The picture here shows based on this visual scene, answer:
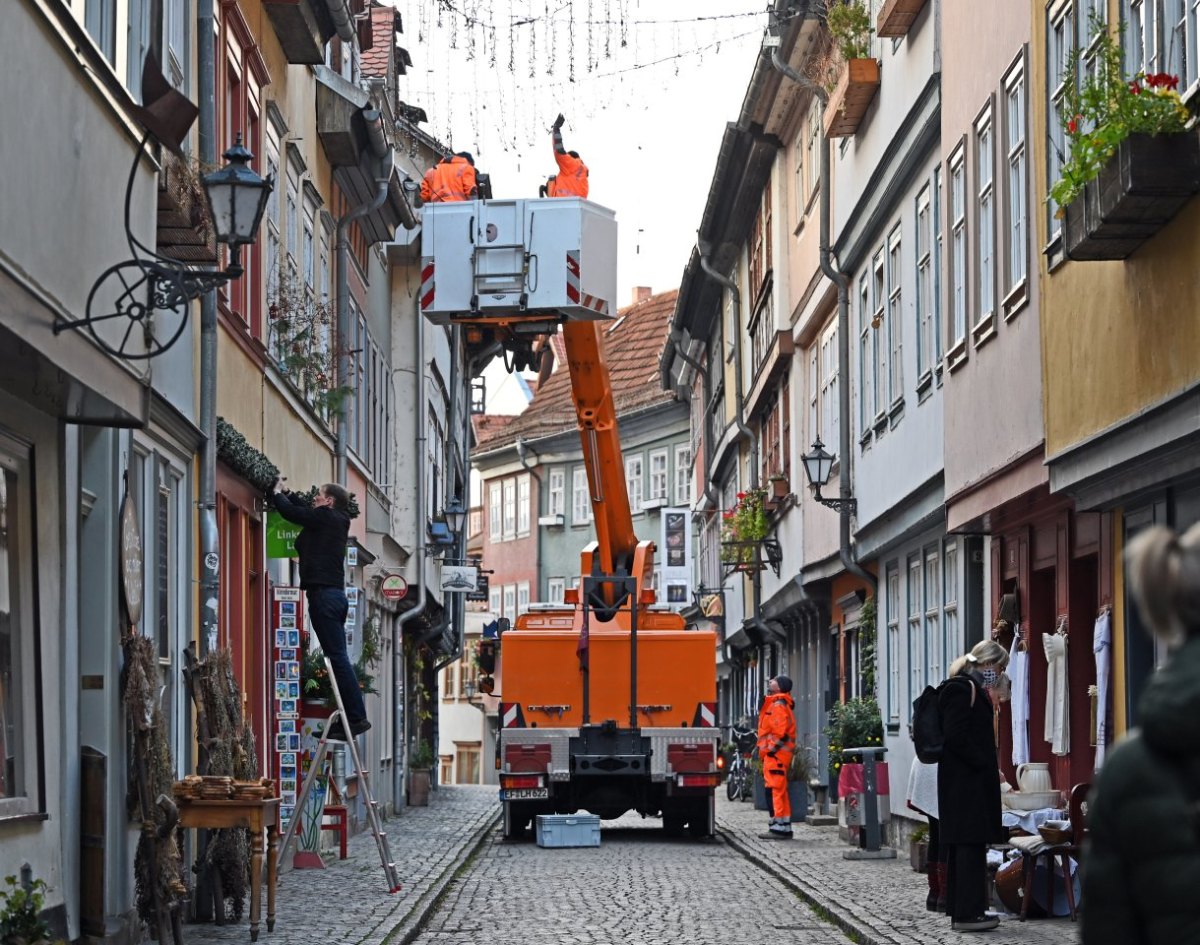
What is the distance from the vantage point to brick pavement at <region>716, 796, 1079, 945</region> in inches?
517

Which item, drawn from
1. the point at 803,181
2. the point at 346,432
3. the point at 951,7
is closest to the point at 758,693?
the point at 803,181

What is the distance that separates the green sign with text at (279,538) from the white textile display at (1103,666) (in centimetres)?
602

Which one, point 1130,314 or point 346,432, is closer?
point 1130,314

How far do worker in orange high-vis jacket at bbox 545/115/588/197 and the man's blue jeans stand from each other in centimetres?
657

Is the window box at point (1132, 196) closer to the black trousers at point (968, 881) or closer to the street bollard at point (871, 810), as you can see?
the black trousers at point (968, 881)

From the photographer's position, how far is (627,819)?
31.4 m

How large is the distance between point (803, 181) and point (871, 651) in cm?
704

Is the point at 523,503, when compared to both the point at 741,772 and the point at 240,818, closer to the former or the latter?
the point at 741,772

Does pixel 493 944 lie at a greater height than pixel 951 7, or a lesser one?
lesser

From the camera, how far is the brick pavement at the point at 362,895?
13.1m

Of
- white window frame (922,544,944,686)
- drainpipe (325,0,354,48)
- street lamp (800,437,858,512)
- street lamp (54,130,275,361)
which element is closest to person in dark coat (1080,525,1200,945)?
street lamp (54,130,275,361)

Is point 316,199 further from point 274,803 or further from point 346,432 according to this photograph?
point 274,803

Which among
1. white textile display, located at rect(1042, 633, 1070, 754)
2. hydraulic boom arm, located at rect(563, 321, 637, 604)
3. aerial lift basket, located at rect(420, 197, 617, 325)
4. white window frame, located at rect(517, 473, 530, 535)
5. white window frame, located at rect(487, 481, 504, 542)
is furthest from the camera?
white window frame, located at rect(487, 481, 504, 542)

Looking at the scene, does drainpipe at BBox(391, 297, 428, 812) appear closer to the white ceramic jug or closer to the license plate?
the license plate
